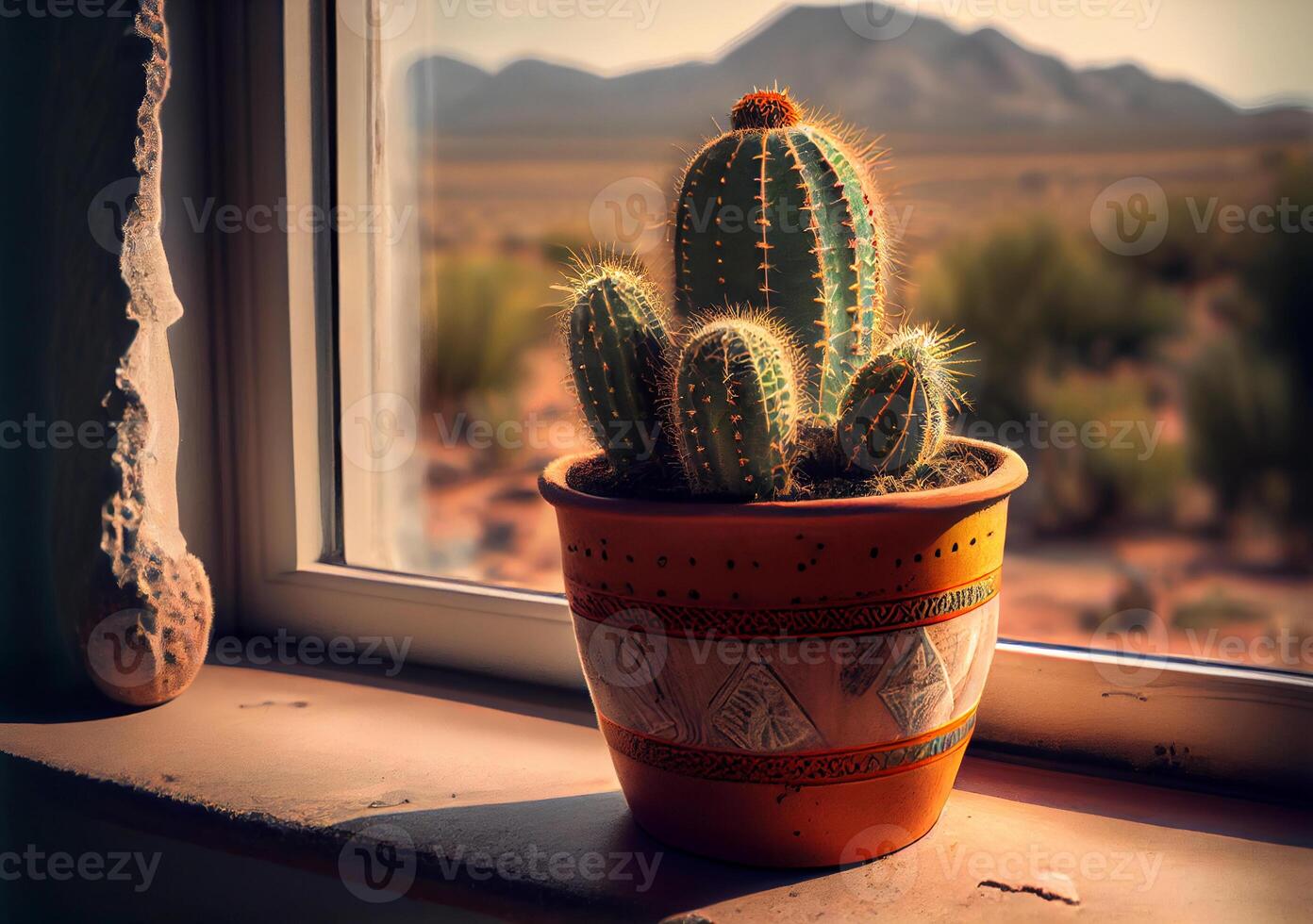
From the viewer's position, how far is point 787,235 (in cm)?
78

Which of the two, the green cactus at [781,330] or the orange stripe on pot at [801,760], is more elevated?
the green cactus at [781,330]

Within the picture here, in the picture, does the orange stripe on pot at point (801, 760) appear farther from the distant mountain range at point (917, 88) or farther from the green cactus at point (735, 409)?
the distant mountain range at point (917, 88)

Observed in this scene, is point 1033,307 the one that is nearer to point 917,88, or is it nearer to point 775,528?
point 917,88

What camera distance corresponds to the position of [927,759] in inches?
30.3

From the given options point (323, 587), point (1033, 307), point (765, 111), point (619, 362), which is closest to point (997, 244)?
point (1033, 307)

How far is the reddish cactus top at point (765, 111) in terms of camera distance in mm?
814

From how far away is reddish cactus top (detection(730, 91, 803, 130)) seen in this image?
2.67 feet

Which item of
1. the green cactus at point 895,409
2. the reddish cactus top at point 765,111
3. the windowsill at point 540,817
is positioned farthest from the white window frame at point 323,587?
the reddish cactus top at point 765,111

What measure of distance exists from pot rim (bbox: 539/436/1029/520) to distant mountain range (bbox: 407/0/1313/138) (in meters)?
0.47

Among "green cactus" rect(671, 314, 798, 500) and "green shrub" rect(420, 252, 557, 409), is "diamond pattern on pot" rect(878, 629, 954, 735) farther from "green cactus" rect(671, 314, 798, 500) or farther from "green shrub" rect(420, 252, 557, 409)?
"green shrub" rect(420, 252, 557, 409)

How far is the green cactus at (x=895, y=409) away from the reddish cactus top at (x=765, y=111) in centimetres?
20

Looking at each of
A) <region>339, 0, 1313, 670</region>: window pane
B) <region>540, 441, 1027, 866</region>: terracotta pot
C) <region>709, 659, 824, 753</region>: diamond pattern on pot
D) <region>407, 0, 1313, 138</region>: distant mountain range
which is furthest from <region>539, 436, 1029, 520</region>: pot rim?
<region>407, 0, 1313, 138</region>: distant mountain range

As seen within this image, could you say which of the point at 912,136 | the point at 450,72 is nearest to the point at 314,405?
the point at 450,72

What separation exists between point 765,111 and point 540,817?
604mm
